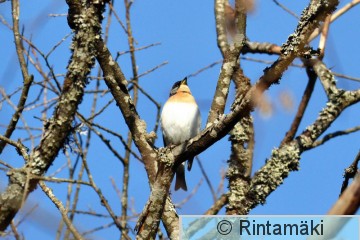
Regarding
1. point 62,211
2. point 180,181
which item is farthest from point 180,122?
point 62,211

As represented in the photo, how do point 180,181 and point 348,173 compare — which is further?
point 180,181

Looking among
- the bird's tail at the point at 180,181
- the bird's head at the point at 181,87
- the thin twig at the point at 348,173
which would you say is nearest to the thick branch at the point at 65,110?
the thin twig at the point at 348,173

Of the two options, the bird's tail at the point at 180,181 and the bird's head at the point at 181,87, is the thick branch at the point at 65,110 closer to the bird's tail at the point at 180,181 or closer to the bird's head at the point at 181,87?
the bird's tail at the point at 180,181

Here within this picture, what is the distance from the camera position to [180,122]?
5980 millimetres

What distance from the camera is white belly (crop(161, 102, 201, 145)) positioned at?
235 inches

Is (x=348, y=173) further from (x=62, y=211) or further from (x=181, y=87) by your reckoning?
(x=181, y=87)

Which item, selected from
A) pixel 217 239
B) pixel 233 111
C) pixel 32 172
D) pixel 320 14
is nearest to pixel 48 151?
pixel 32 172

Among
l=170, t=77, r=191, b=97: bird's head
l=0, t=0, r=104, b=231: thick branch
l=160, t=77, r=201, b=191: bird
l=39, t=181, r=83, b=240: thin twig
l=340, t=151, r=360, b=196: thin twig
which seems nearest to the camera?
l=0, t=0, r=104, b=231: thick branch

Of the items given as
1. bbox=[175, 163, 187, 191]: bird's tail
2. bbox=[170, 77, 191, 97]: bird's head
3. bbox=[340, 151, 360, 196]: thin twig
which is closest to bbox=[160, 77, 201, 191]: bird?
bbox=[175, 163, 187, 191]: bird's tail

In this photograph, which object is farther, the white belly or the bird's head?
the bird's head

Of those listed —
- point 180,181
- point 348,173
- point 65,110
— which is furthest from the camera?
point 180,181

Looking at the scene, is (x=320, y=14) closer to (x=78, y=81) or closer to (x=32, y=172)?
(x=78, y=81)

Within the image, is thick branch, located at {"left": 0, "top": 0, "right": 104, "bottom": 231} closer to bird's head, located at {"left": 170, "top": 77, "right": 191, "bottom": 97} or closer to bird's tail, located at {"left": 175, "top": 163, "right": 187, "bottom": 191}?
bird's tail, located at {"left": 175, "top": 163, "right": 187, "bottom": 191}

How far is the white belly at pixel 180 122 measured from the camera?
5.98 meters
